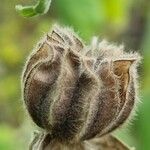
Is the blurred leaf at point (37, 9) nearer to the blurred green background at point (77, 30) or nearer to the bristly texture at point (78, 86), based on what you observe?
the bristly texture at point (78, 86)

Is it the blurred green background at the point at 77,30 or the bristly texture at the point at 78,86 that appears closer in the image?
the bristly texture at the point at 78,86

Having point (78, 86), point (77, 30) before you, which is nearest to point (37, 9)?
point (78, 86)

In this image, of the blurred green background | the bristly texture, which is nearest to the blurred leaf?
the bristly texture

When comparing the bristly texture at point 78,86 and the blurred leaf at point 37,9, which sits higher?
the blurred leaf at point 37,9

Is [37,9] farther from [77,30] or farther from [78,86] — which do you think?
[77,30]

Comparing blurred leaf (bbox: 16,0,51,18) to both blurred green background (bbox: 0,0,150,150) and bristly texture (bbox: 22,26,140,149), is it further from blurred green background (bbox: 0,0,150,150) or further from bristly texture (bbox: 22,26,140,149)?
blurred green background (bbox: 0,0,150,150)

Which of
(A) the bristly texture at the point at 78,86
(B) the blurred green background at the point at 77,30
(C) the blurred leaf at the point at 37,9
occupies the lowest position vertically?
(A) the bristly texture at the point at 78,86

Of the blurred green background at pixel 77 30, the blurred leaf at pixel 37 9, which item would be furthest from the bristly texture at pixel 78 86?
the blurred green background at pixel 77 30
